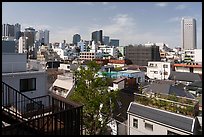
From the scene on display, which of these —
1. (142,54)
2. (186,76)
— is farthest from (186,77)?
(142,54)

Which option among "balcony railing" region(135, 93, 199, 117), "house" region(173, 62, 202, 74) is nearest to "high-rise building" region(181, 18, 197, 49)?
"house" region(173, 62, 202, 74)

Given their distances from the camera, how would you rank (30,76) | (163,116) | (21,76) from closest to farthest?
(163,116)
(21,76)
(30,76)

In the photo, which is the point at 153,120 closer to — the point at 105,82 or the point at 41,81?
the point at 105,82

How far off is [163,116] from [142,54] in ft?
116

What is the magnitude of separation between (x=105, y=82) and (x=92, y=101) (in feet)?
2.72

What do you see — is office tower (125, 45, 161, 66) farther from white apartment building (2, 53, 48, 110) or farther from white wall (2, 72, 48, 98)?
white apartment building (2, 53, 48, 110)

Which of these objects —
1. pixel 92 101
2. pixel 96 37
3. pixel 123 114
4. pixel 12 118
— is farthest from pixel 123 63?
pixel 96 37

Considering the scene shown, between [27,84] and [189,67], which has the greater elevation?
[189,67]

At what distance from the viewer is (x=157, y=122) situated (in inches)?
259

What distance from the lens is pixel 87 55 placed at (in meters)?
44.7

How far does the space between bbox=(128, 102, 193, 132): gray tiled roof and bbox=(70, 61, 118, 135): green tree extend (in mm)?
942

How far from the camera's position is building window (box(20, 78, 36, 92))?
293 inches

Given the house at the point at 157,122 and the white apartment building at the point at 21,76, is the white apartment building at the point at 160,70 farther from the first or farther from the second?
the white apartment building at the point at 21,76

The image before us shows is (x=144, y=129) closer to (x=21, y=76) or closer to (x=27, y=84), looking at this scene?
(x=27, y=84)
